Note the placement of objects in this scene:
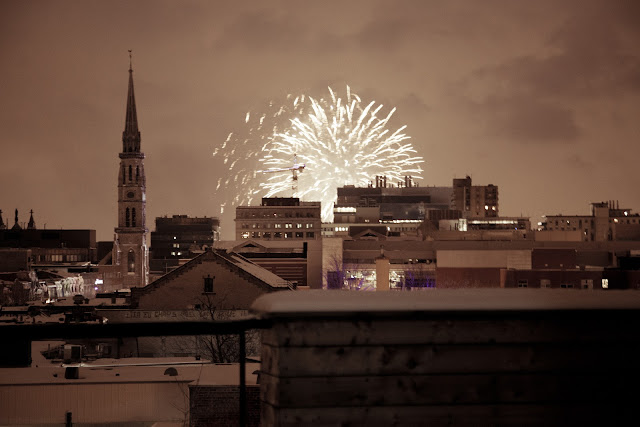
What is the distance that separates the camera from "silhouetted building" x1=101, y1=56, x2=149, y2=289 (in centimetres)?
15350

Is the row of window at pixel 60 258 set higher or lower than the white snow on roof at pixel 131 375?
higher

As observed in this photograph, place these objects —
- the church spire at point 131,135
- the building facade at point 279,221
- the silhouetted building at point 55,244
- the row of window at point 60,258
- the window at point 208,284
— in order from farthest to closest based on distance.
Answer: the silhouetted building at point 55,244 → the row of window at point 60,258 → the building facade at point 279,221 → the church spire at point 131,135 → the window at point 208,284

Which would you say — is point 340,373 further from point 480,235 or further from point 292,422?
point 480,235

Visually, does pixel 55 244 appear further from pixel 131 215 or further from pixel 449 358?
pixel 449 358

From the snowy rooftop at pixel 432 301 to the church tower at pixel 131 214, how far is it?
5856 inches

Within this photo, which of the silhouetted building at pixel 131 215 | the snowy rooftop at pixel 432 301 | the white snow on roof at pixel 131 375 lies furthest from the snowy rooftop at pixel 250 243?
the snowy rooftop at pixel 432 301

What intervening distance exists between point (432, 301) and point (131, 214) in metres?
160

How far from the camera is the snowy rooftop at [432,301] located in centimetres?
596

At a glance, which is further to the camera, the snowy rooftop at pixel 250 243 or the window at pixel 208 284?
the snowy rooftop at pixel 250 243

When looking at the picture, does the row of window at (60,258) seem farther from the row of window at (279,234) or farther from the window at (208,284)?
A: the window at (208,284)

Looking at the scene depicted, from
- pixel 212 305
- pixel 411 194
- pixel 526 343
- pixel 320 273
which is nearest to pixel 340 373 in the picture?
pixel 526 343

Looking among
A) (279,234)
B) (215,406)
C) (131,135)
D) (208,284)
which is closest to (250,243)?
(208,284)

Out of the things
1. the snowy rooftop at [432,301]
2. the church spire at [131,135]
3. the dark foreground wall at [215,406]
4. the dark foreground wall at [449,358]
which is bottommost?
the dark foreground wall at [215,406]

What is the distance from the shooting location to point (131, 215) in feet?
530
